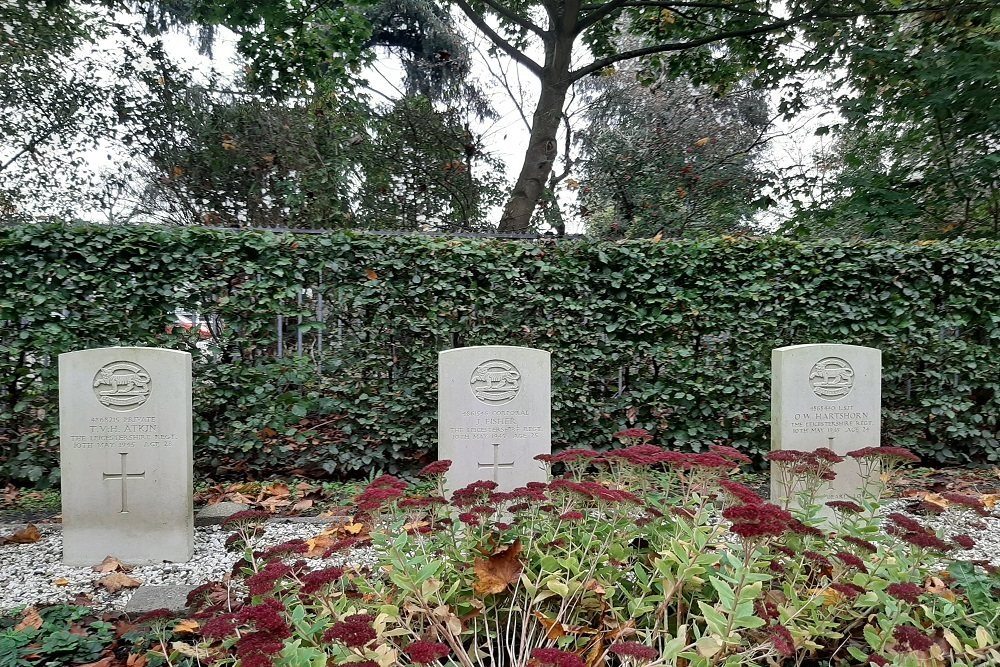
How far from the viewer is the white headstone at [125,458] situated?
3691 mm

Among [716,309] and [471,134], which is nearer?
[716,309]

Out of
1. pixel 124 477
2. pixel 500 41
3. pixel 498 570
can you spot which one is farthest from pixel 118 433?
pixel 500 41

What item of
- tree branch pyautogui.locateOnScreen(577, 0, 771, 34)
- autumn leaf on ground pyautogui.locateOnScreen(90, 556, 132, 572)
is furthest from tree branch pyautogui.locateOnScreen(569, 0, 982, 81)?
autumn leaf on ground pyautogui.locateOnScreen(90, 556, 132, 572)

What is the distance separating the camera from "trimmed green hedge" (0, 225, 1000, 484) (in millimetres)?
4887

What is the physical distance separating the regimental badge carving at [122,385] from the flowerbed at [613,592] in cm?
171

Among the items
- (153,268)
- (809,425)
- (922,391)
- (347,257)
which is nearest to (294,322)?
(347,257)

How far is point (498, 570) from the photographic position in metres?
1.97

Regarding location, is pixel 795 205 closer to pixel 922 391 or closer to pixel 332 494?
pixel 922 391

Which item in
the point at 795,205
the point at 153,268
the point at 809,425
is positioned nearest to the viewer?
A: the point at 809,425

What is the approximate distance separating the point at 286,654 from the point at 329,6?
9.18 meters

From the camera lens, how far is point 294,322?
543 cm

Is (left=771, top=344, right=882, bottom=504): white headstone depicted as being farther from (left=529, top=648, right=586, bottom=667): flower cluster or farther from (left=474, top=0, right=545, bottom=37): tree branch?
(left=474, top=0, right=545, bottom=37): tree branch

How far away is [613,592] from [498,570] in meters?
0.38

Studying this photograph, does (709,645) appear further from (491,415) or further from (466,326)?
(466,326)
